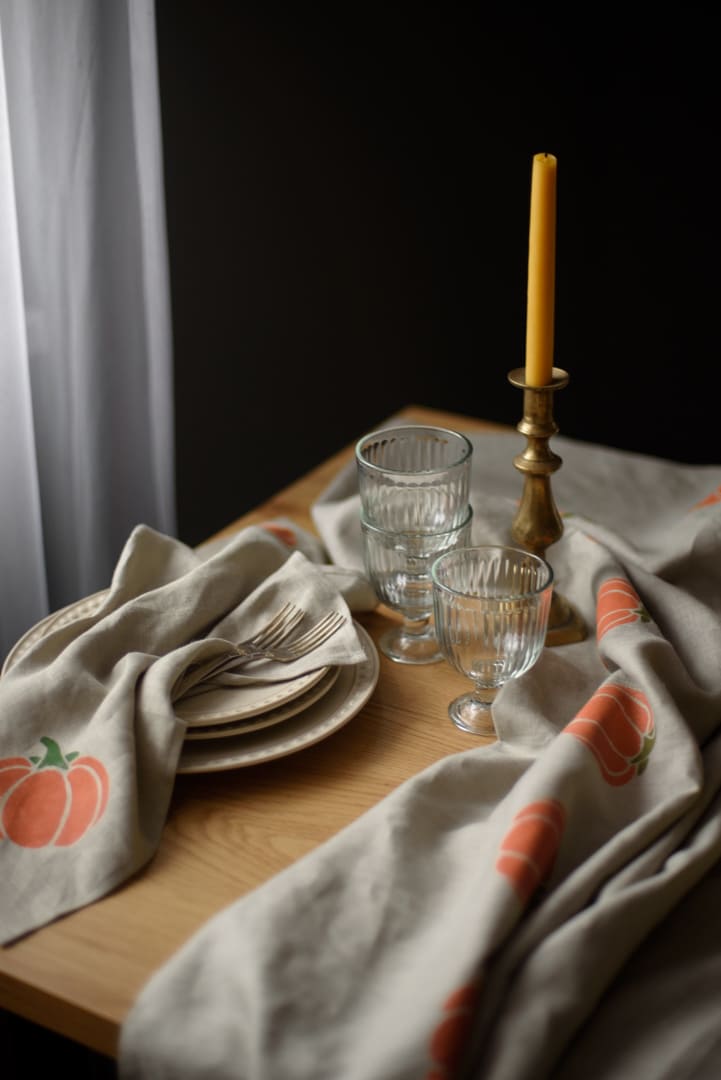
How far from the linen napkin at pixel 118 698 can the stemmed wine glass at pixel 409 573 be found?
5 cm

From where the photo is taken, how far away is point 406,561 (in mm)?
1031

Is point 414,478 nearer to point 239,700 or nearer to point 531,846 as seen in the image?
point 239,700

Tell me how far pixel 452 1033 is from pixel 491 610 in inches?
14.0

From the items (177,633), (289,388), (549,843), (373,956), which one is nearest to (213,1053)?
(373,956)

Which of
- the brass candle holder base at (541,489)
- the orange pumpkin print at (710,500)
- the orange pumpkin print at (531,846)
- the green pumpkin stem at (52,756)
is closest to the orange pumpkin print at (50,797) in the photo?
the green pumpkin stem at (52,756)

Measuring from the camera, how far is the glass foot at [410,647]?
1053 millimetres

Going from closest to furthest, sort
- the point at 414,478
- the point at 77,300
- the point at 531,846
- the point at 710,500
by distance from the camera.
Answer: the point at 531,846
the point at 414,478
the point at 710,500
the point at 77,300

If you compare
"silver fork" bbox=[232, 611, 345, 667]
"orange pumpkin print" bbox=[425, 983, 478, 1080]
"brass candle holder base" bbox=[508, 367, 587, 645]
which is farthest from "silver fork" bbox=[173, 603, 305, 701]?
"orange pumpkin print" bbox=[425, 983, 478, 1080]

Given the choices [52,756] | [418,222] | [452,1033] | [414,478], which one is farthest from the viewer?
[418,222]

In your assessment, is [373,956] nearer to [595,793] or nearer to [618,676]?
[595,793]

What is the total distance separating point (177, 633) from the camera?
0.98 meters

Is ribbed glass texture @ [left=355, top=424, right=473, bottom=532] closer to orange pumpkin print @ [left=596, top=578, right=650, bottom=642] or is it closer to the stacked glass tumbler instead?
the stacked glass tumbler

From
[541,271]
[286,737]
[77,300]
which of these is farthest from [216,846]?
[77,300]

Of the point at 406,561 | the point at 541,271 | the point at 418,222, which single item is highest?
the point at 541,271
